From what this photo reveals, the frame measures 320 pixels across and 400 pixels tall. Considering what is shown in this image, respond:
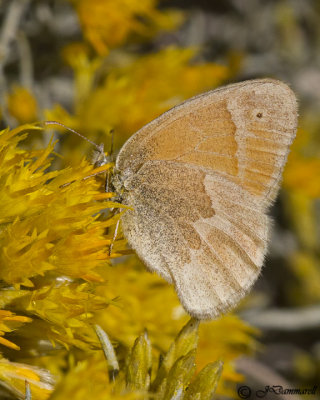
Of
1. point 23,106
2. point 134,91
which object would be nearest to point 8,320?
point 23,106

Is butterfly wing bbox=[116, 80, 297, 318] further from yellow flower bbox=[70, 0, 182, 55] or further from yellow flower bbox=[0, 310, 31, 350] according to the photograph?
yellow flower bbox=[70, 0, 182, 55]

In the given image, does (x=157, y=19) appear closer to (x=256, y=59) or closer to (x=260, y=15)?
(x=256, y=59)

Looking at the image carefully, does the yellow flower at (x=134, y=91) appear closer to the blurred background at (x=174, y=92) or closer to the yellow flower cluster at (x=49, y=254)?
the blurred background at (x=174, y=92)

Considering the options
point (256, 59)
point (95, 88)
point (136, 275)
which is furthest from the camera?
point (256, 59)

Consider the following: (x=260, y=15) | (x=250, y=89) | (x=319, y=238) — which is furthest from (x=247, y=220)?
(x=260, y=15)

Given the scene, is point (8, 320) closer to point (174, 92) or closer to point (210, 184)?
point (210, 184)

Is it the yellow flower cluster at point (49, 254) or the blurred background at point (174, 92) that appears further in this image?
the blurred background at point (174, 92)

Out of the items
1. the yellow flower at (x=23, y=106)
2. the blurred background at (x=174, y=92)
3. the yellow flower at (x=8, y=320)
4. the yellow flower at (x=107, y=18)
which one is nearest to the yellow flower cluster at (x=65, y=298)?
the yellow flower at (x=8, y=320)
